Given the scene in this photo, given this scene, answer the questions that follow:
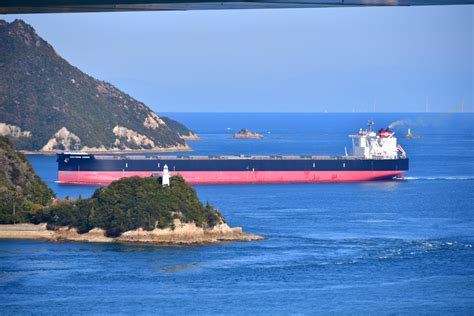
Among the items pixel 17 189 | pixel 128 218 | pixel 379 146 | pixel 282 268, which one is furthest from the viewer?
pixel 379 146

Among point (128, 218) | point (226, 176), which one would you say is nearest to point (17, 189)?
point (128, 218)

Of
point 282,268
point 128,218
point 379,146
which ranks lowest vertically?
point 282,268

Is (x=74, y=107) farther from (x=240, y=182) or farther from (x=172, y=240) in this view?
(x=172, y=240)

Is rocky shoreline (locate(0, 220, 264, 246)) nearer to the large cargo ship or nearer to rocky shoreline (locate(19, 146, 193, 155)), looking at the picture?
the large cargo ship

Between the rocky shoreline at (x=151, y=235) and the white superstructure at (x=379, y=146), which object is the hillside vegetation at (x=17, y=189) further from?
the white superstructure at (x=379, y=146)

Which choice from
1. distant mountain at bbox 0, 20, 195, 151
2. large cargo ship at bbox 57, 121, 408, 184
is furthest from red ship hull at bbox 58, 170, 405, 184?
distant mountain at bbox 0, 20, 195, 151

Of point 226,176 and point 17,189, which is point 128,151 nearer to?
point 226,176
